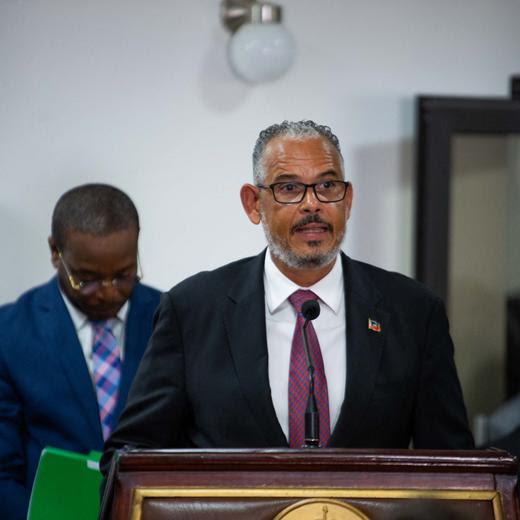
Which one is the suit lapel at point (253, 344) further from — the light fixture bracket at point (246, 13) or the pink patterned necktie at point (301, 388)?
the light fixture bracket at point (246, 13)

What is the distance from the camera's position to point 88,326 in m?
2.54

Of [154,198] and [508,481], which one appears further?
[154,198]

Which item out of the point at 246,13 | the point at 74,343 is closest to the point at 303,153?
the point at 74,343

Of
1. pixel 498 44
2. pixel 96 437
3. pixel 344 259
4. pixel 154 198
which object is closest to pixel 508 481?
pixel 344 259

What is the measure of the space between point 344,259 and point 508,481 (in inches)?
27.4

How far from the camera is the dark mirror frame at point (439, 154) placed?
3.78 m

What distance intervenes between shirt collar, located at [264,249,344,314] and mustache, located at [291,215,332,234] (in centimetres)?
13

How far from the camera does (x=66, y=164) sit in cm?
346

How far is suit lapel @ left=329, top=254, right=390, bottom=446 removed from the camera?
71.1 inches

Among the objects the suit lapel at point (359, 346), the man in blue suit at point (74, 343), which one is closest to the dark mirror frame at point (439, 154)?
the man in blue suit at point (74, 343)

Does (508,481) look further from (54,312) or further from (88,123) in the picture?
(88,123)

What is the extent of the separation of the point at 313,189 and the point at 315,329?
0.26m

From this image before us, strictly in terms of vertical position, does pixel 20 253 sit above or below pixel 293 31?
below

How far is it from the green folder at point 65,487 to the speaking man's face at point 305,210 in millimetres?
626
